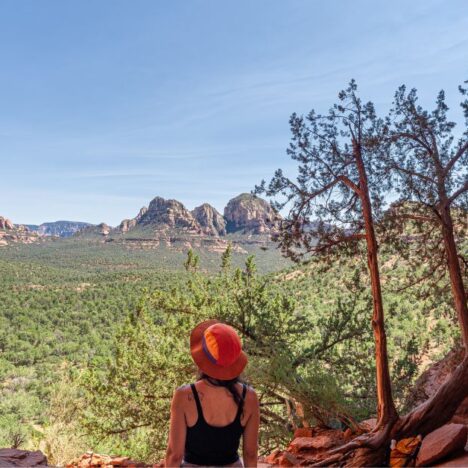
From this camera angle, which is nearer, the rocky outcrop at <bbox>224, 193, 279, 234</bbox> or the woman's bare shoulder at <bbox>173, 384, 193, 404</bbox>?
the woman's bare shoulder at <bbox>173, 384, 193, 404</bbox>

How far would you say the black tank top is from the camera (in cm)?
210

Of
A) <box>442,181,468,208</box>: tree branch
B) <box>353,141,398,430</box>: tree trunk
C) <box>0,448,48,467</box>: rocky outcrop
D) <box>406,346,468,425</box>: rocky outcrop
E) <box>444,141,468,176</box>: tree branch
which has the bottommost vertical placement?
<box>406,346,468,425</box>: rocky outcrop

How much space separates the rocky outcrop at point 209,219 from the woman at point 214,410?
556ft

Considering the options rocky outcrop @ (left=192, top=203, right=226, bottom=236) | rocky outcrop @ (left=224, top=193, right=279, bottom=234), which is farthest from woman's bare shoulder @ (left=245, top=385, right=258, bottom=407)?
rocky outcrop @ (left=192, top=203, right=226, bottom=236)

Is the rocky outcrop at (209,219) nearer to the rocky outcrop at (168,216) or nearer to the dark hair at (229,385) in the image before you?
the rocky outcrop at (168,216)

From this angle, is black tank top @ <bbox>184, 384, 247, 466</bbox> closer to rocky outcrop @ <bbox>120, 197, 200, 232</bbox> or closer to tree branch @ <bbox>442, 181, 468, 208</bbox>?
tree branch @ <bbox>442, 181, 468, 208</bbox>

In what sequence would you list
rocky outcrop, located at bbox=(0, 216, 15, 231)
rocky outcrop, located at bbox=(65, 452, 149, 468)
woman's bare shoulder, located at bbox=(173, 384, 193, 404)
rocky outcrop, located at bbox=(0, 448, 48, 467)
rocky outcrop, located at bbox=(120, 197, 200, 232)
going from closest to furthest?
woman's bare shoulder, located at bbox=(173, 384, 193, 404)
rocky outcrop, located at bbox=(0, 448, 48, 467)
rocky outcrop, located at bbox=(65, 452, 149, 468)
rocky outcrop, located at bbox=(120, 197, 200, 232)
rocky outcrop, located at bbox=(0, 216, 15, 231)

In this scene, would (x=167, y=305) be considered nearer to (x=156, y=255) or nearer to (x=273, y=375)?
(x=273, y=375)

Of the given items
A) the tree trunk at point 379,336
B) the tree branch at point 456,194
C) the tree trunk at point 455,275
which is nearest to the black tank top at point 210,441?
the tree trunk at point 379,336

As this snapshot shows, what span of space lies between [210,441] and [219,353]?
1.46 feet

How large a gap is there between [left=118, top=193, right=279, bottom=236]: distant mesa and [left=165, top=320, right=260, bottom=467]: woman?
139 m

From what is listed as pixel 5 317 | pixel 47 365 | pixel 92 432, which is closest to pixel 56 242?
pixel 5 317

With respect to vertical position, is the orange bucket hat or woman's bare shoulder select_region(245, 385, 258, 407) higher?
the orange bucket hat

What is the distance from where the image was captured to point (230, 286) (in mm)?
10438
